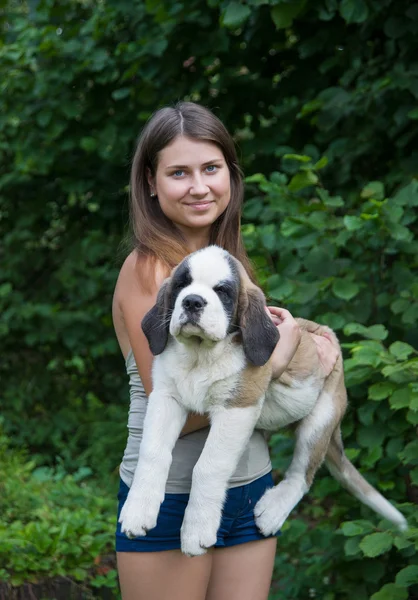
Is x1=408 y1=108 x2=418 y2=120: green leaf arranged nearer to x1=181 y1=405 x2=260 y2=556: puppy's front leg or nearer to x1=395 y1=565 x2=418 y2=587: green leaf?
x1=395 y1=565 x2=418 y2=587: green leaf

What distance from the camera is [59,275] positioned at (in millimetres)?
7195

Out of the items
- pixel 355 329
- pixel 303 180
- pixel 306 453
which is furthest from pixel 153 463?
pixel 303 180

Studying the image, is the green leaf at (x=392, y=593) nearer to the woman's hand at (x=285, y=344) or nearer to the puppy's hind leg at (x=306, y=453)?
the puppy's hind leg at (x=306, y=453)

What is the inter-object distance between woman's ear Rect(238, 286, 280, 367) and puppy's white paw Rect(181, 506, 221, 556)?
522mm

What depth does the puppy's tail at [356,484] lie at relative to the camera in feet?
12.4

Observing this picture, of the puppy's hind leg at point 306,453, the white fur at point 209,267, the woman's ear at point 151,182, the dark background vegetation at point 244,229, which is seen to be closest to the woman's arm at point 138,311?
the white fur at point 209,267

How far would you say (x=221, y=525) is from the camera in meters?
3.07

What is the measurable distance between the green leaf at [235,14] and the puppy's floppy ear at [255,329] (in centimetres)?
229

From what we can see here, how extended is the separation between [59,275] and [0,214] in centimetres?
86

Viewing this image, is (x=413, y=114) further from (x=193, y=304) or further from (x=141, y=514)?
(x=141, y=514)

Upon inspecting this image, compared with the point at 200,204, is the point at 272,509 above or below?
below

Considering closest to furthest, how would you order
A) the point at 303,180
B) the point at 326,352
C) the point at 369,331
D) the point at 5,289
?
the point at 326,352 < the point at 369,331 < the point at 303,180 < the point at 5,289

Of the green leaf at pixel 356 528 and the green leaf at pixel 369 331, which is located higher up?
the green leaf at pixel 369 331

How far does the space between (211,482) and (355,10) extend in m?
2.96
